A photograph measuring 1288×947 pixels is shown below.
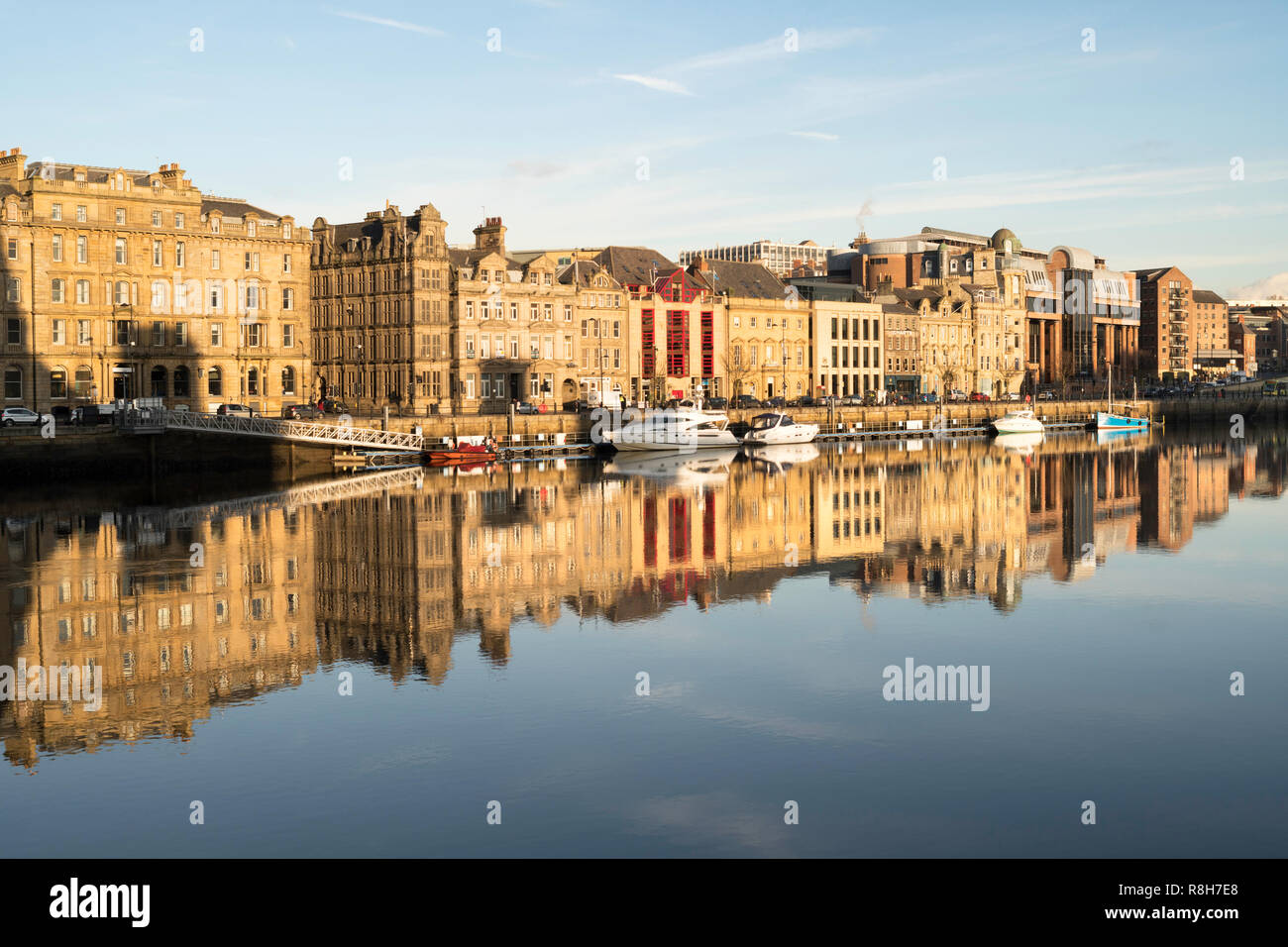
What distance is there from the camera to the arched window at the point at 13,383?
244 ft

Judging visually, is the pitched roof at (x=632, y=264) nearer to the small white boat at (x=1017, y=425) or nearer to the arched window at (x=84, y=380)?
the small white boat at (x=1017, y=425)

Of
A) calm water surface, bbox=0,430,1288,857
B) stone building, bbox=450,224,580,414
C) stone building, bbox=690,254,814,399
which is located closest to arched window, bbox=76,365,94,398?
→ stone building, bbox=450,224,580,414

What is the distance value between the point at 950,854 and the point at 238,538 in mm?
31203

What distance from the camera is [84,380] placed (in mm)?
77625

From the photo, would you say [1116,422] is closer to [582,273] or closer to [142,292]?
[582,273]

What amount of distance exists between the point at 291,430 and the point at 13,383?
55.9 ft

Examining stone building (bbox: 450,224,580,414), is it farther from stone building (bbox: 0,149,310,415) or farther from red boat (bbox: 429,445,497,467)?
red boat (bbox: 429,445,497,467)

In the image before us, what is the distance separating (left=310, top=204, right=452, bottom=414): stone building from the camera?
316ft

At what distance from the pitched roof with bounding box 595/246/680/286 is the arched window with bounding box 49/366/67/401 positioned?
4895 cm

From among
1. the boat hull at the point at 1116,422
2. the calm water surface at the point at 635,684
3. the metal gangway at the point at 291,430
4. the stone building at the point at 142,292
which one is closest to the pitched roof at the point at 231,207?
the stone building at the point at 142,292

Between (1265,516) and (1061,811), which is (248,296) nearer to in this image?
(1265,516)

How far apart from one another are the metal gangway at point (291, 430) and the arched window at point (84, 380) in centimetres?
966

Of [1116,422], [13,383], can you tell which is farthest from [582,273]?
[1116,422]
